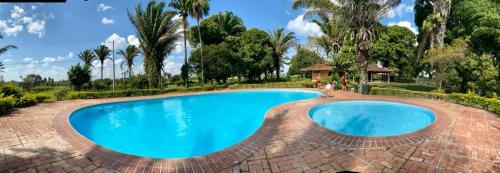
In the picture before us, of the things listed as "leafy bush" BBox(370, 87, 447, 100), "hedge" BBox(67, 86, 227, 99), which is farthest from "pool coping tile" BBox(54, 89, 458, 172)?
"hedge" BBox(67, 86, 227, 99)

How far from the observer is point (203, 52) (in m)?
28.4

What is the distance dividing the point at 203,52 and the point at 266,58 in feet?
29.4

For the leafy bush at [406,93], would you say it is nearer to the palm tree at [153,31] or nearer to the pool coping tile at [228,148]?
the pool coping tile at [228,148]

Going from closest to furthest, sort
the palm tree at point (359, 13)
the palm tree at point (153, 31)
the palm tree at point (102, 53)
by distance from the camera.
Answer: the palm tree at point (359, 13)
the palm tree at point (153, 31)
the palm tree at point (102, 53)

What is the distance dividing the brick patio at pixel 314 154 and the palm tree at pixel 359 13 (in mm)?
9435

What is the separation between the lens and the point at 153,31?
21688 mm

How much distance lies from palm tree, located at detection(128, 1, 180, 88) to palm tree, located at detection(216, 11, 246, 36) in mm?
10887

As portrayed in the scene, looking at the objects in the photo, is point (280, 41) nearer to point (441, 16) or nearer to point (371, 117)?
point (441, 16)

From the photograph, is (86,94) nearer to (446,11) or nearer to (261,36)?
(261,36)

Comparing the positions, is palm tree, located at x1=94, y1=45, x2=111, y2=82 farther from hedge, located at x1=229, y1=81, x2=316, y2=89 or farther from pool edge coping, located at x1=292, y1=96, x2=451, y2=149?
pool edge coping, located at x1=292, y1=96, x2=451, y2=149

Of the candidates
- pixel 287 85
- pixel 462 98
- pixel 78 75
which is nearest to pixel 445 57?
pixel 462 98

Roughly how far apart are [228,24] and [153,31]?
13987mm

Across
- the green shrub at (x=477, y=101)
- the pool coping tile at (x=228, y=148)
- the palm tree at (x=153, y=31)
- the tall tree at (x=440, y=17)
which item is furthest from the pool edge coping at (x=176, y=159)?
the tall tree at (x=440, y=17)

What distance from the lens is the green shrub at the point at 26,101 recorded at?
40.8 feet
